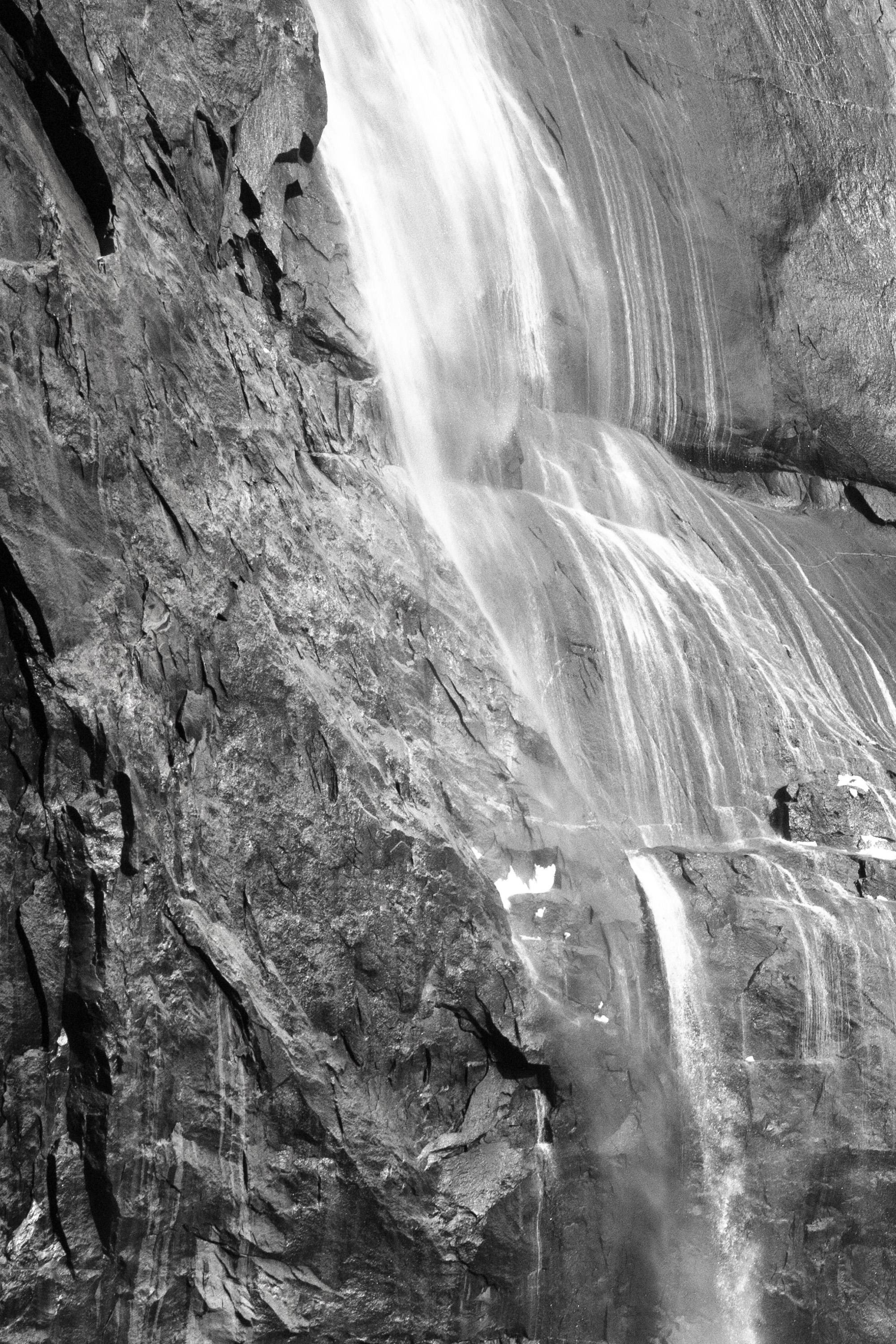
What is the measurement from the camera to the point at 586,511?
1606cm

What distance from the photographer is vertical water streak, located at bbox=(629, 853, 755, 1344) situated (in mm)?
10523

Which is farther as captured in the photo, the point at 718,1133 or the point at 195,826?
the point at 718,1133

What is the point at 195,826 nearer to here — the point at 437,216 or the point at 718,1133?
the point at 718,1133

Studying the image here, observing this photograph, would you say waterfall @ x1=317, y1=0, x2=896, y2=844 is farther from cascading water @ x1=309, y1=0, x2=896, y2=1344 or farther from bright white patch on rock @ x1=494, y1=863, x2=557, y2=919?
bright white patch on rock @ x1=494, y1=863, x2=557, y2=919

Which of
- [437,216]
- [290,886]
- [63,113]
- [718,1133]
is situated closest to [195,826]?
[290,886]

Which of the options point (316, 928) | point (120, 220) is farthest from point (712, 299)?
point (316, 928)

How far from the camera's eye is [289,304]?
13.2m

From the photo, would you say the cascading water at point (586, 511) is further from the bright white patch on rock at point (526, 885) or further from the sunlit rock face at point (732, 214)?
the bright white patch on rock at point (526, 885)

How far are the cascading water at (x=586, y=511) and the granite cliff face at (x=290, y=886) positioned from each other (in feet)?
0.91

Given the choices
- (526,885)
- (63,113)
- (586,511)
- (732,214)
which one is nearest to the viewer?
(63,113)

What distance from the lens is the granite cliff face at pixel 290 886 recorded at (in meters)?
8.44

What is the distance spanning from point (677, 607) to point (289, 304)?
540cm

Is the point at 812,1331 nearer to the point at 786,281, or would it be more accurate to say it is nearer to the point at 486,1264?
the point at 486,1264

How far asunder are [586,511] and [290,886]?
8.06 m
